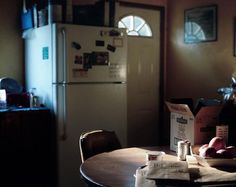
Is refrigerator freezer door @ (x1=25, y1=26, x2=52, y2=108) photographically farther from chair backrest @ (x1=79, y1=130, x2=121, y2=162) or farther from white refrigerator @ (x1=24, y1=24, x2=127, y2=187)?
chair backrest @ (x1=79, y1=130, x2=121, y2=162)

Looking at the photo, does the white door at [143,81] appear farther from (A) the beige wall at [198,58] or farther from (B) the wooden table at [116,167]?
(B) the wooden table at [116,167]

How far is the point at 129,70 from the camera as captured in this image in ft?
15.7

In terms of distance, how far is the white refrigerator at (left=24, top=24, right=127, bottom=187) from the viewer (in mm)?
3729

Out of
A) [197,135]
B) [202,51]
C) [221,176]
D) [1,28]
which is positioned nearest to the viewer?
[221,176]

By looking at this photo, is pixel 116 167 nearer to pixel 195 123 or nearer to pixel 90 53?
pixel 195 123

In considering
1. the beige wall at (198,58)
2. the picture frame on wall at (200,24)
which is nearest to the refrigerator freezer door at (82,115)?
the beige wall at (198,58)

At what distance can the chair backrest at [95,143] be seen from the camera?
2.51m

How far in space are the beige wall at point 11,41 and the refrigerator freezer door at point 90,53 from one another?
2.81ft

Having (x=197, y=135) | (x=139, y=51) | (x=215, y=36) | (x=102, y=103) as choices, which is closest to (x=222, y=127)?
(x=197, y=135)

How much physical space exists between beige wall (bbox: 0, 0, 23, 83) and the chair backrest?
6.51 feet

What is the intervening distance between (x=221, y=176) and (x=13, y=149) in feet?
7.79

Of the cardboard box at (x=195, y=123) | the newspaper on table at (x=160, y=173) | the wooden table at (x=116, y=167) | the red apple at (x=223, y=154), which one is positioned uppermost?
the cardboard box at (x=195, y=123)

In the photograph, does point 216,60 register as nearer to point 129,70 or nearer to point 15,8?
point 129,70

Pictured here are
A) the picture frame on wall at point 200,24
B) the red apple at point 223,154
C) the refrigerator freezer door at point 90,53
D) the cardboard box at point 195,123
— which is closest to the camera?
the red apple at point 223,154
